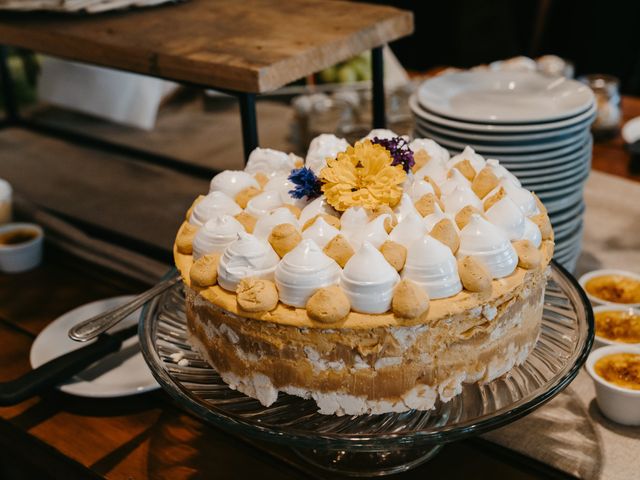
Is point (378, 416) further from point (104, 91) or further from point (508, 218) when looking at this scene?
point (104, 91)

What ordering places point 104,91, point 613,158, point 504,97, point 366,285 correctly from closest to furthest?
point 366,285 → point 504,97 → point 613,158 → point 104,91

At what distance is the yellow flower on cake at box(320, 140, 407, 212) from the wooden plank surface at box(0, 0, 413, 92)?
0.26m

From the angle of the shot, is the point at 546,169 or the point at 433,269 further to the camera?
the point at 546,169

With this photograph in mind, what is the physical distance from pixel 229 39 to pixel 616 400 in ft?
2.90

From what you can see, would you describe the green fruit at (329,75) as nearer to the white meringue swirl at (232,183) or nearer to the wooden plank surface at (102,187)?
the wooden plank surface at (102,187)

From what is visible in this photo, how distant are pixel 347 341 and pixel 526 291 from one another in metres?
0.25

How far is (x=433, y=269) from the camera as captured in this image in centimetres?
93

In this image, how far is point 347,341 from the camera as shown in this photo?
0.93 m

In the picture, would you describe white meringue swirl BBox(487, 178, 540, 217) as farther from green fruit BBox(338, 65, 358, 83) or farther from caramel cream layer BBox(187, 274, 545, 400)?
green fruit BBox(338, 65, 358, 83)

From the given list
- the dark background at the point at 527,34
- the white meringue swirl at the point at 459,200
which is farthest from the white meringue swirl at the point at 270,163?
the dark background at the point at 527,34

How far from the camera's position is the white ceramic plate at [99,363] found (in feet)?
4.12

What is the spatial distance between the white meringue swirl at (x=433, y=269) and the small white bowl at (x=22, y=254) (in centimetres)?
101

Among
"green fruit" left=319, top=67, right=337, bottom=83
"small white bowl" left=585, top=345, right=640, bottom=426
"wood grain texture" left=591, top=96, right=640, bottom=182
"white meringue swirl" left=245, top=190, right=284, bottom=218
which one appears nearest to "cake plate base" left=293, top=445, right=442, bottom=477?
"small white bowl" left=585, top=345, right=640, bottom=426

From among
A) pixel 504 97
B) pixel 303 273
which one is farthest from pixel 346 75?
pixel 303 273
